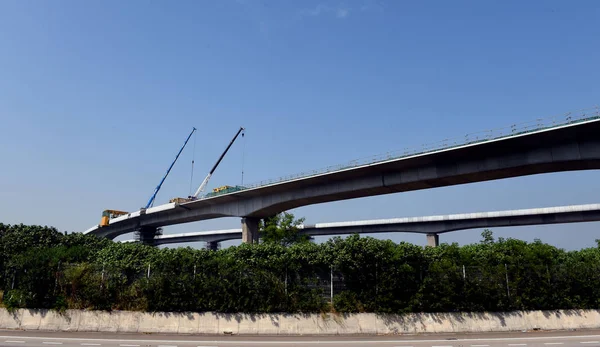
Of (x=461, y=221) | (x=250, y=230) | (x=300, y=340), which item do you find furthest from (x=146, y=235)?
(x=300, y=340)

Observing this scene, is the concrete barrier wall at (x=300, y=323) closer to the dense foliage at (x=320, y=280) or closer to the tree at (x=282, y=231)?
the dense foliage at (x=320, y=280)

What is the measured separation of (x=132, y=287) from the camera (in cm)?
2103

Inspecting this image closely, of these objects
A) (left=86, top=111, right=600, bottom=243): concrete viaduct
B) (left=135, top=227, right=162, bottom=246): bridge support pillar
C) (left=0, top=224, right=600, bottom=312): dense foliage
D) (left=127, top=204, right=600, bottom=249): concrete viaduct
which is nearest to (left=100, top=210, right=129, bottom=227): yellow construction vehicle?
(left=135, top=227, right=162, bottom=246): bridge support pillar

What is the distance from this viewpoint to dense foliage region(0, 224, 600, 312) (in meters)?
20.0

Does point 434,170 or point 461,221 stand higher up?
point 434,170

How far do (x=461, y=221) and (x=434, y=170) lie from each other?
3545cm

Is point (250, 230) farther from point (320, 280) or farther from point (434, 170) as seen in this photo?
point (320, 280)

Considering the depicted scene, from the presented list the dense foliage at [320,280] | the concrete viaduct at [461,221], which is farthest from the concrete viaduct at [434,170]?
the concrete viaduct at [461,221]

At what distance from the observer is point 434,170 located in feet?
116

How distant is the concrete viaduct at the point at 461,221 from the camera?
2228 inches

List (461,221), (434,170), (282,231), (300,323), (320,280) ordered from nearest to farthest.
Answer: (300,323) < (320,280) < (434,170) < (282,231) < (461,221)

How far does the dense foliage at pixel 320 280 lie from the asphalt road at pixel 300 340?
5.70ft

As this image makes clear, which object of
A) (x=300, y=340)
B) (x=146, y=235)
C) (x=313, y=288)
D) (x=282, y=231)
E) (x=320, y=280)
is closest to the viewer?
(x=300, y=340)

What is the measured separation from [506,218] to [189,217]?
51960mm
